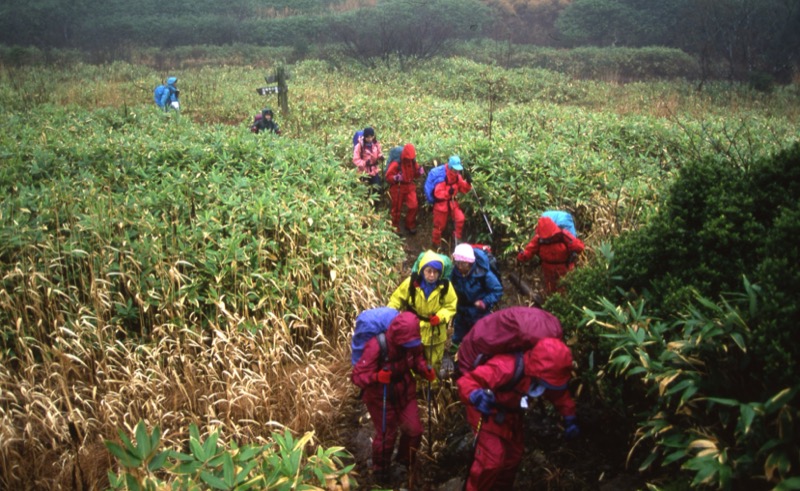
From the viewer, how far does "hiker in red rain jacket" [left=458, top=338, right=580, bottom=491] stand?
11.7 ft

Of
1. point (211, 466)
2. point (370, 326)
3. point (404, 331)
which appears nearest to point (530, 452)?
point (404, 331)

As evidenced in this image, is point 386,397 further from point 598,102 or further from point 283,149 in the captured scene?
point 598,102

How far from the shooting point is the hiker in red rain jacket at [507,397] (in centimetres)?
357

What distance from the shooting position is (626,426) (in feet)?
12.4

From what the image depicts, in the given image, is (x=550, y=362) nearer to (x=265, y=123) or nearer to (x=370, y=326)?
(x=370, y=326)

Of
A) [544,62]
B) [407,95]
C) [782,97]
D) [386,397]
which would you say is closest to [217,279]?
[386,397]

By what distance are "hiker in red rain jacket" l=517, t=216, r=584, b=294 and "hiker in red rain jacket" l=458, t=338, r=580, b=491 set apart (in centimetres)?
253

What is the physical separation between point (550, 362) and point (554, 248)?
2.83 meters

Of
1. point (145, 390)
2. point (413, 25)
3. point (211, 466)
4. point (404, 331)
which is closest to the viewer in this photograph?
point (211, 466)

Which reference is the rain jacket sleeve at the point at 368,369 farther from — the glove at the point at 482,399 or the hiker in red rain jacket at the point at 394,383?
the glove at the point at 482,399

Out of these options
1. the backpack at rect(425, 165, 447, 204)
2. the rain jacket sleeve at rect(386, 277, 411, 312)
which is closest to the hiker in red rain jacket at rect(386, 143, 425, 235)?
the backpack at rect(425, 165, 447, 204)

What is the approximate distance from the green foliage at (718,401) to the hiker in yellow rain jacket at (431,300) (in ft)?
5.74

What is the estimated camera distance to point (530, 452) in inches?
170

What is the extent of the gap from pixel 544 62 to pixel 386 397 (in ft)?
80.5
